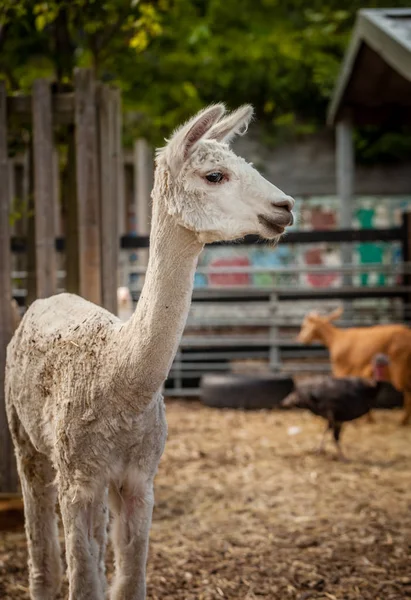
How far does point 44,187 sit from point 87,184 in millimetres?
281

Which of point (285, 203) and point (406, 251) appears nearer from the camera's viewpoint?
point (285, 203)

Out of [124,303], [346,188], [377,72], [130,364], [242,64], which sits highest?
[242,64]

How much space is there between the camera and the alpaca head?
249 centimetres

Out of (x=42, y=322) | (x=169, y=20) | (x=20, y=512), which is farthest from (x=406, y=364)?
(x=169, y=20)

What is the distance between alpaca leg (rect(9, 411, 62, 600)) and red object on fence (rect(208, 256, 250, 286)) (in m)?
10.3

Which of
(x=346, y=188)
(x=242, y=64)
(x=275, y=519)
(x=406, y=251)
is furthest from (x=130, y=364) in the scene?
(x=242, y=64)

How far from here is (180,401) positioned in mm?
9859

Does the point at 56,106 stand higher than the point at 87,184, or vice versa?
the point at 56,106

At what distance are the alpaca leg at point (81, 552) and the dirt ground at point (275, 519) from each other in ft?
A: 3.31

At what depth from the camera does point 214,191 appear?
2.54 m

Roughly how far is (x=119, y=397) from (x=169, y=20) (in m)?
9.90

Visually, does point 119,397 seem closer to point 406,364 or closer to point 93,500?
point 93,500

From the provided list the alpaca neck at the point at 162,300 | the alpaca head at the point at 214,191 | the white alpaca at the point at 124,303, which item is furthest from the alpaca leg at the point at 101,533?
the white alpaca at the point at 124,303

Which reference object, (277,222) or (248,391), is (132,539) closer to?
(277,222)
